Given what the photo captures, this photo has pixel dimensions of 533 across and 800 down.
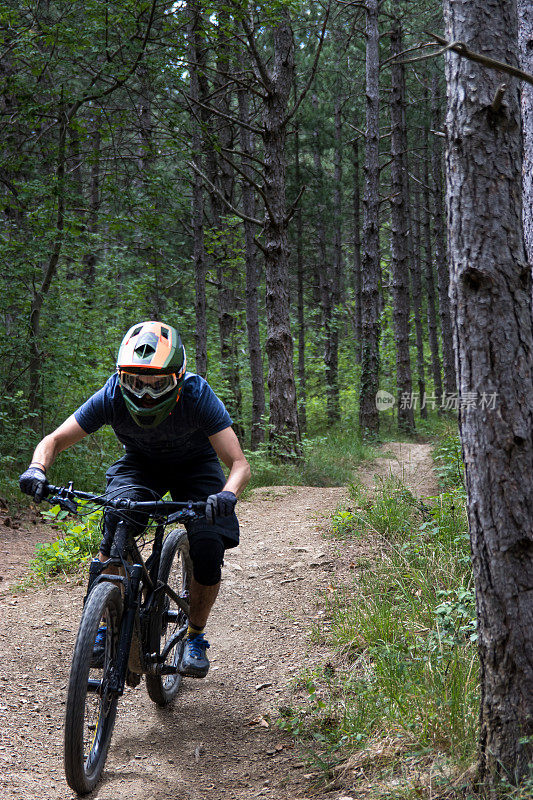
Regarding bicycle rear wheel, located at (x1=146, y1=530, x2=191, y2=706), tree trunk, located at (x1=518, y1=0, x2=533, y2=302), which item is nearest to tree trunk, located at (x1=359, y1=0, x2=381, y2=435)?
tree trunk, located at (x1=518, y1=0, x2=533, y2=302)

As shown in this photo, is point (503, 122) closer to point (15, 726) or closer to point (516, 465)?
point (516, 465)

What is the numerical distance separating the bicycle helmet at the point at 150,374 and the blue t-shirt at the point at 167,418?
0.19 meters

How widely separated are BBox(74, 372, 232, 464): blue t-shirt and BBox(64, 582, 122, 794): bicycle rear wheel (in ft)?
3.08

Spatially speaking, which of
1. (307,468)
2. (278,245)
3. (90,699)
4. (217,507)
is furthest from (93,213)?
(90,699)

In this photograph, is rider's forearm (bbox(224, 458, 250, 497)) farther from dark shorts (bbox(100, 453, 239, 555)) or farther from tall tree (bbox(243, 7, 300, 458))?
tall tree (bbox(243, 7, 300, 458))

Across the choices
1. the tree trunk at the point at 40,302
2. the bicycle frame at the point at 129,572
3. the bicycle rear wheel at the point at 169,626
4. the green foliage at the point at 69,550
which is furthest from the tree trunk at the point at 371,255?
the bicycle frame at the point at 129,572

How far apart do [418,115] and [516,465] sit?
87.6 feet

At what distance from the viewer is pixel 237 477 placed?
376 centimetres

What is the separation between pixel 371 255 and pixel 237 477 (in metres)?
12.8

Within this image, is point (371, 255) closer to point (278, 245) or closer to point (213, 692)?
point (278, 245)

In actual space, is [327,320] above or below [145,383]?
above

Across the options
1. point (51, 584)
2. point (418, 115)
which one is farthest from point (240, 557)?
point (418, 115)

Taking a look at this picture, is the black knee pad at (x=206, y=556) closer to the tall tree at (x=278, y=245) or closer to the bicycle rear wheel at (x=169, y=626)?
the bicycle rear wheel at (x=169, y=626)

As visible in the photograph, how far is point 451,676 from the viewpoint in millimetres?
3189
